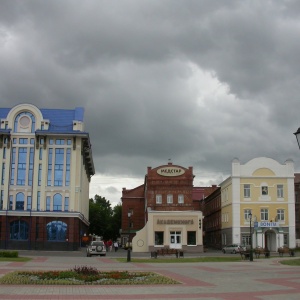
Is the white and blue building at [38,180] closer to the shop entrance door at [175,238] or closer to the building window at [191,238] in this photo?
the shop entrance door at [175,238]

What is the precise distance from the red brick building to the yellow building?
18.3 feet

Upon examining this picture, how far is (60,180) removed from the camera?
6550 centimetres

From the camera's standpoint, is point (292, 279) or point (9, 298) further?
point (292, 279)

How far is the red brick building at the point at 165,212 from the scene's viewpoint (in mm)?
66500

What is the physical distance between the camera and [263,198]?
68.8 meters

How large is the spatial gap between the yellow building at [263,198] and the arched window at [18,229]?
2772 centimetres

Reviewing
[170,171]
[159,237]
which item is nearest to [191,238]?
[159,237]

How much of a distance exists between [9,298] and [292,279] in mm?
12968

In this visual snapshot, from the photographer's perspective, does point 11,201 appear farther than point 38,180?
No

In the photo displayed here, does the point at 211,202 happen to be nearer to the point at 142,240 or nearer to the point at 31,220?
the point at 142,240

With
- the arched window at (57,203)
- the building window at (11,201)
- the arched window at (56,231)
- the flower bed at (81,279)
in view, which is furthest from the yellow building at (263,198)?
the flower bed at (81,279)

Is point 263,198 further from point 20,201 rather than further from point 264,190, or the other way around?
point 20,201

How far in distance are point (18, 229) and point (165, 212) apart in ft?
63.2

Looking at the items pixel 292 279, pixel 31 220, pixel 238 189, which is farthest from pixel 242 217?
pixel 292 279
